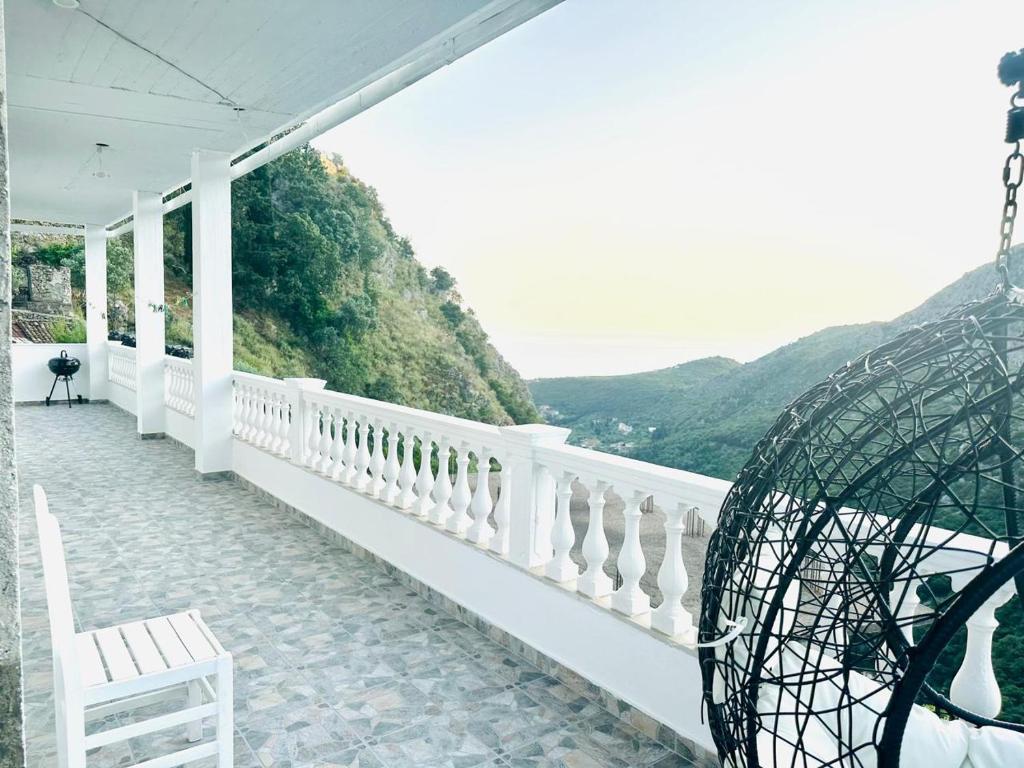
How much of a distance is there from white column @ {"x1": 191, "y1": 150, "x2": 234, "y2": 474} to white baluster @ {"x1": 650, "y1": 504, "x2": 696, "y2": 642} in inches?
219

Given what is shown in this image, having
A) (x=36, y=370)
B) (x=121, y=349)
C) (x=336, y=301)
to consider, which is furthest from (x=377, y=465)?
(x=336, y=301)

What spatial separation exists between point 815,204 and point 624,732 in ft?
67.0

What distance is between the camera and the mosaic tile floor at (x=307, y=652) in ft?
8.79

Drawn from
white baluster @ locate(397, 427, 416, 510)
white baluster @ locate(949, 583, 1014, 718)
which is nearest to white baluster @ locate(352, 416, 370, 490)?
white baluster @ locate(397, 427, 416, 510)

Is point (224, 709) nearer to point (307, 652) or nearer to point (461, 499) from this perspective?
point (307, 652)

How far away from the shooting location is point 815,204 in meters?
20.5

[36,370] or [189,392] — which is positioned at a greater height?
[189,392]

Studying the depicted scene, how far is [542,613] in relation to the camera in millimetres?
3303

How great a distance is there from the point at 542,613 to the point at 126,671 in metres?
1.73

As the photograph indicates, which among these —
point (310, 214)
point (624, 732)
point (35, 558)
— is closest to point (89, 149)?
point (35, 558)

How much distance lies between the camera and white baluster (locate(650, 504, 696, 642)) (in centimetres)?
268

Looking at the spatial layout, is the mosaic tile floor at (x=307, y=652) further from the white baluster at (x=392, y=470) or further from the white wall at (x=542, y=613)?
the white baluster at (x=392, y=470)

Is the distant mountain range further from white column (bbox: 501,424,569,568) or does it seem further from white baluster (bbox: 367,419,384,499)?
white column (bbox: 501,424,569,568)

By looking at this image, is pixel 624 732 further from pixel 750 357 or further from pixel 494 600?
pixel 750 357
